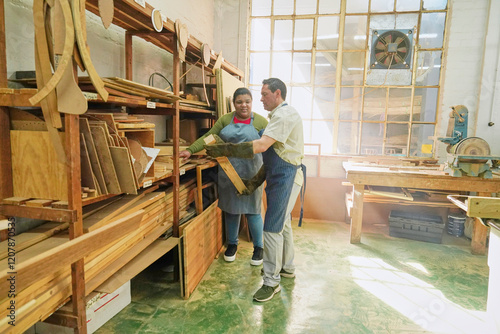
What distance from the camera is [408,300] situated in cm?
255

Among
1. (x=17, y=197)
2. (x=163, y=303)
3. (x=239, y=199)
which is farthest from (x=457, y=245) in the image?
(x=17, y=197)

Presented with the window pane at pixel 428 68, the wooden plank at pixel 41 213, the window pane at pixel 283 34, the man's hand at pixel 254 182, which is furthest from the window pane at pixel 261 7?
the wooden plank at pixel 41 213

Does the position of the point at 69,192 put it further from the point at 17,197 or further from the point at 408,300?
the point at 408,300

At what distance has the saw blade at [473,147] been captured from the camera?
3.36 metres

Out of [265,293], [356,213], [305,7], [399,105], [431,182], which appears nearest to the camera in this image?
[265,293]

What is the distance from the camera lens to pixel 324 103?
4.84 meters

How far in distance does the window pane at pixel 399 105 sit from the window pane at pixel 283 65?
1.56m

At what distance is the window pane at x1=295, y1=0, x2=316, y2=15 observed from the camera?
184 inches

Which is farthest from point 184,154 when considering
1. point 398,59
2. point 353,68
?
point 398,59

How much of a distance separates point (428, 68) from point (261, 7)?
2.67 metres

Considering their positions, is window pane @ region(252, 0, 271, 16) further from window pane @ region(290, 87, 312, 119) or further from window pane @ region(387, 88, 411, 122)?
window pane @ region(387, 88, 411, 122)

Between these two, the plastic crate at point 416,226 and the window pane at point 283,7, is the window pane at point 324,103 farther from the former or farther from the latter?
the plastic crate at point 416,226

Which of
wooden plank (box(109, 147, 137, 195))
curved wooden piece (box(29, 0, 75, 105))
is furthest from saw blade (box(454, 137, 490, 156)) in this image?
curved wooden piece (box(29, 0, 75, 105))

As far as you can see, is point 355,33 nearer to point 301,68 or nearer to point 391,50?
point 391,50
